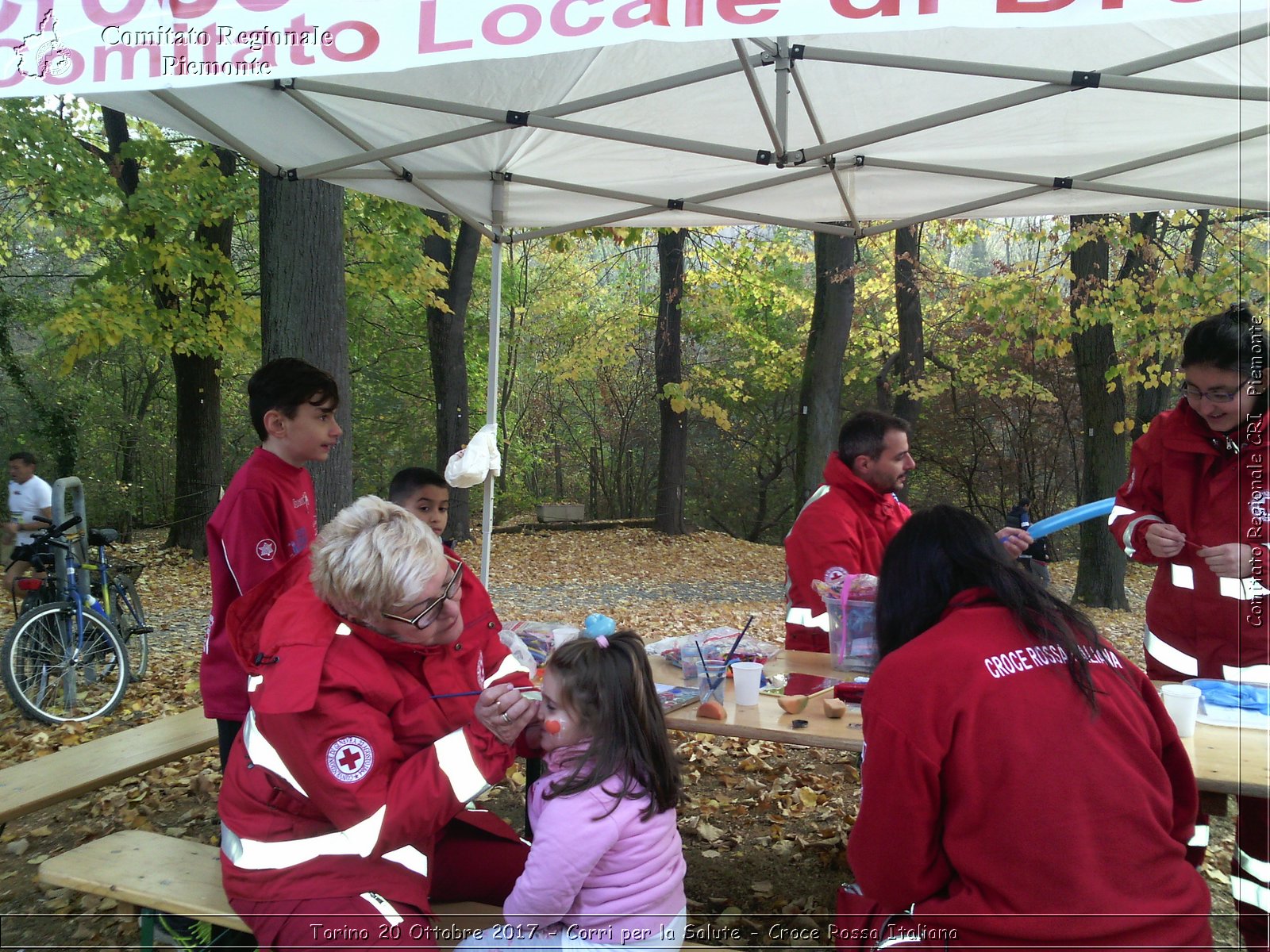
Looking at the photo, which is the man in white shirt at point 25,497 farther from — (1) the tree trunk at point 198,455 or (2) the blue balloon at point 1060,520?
(2) the blue balloon at point 1060,520

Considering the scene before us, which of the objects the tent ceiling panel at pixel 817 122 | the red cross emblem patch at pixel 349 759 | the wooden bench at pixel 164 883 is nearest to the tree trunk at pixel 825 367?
the tent ceiling panel at pixel 817 122

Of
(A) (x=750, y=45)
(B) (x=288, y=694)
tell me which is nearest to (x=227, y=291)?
(A) (x=750, y=45)

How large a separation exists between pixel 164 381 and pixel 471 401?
583 centimetres

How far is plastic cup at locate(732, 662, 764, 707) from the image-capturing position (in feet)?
9.71

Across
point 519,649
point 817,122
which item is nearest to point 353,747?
point 519,649

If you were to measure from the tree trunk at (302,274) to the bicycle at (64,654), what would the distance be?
2.09m

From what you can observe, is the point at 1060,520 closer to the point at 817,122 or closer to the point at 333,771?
the point at 817,122

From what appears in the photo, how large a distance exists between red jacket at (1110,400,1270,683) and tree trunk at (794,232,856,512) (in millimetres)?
8710

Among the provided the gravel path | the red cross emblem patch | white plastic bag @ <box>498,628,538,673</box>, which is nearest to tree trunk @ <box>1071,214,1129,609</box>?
the gravel path

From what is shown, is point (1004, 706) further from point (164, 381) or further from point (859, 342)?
point (164, 381)

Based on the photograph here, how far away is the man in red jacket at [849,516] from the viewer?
3.70m

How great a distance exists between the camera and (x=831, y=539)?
369 centimetres

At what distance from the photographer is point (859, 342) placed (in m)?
16.8

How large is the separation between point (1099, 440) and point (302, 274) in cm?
822
